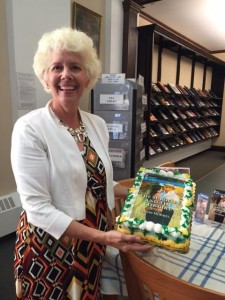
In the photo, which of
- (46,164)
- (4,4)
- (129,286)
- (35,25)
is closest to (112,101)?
(35,25)

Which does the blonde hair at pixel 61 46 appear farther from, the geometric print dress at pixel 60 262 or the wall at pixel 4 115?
the wall at pixel 4 115

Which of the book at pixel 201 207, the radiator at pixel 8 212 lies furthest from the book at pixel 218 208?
the radiator at pixel 8 212

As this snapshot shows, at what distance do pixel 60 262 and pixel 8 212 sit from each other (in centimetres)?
165

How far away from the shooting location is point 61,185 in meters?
0.97

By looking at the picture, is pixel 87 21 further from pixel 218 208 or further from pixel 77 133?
pixel 218 208

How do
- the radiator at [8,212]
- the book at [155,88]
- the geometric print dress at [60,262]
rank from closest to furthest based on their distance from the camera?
the geometric print dress at [60,262]
the radiator at [8,212]
the book at [155,88]

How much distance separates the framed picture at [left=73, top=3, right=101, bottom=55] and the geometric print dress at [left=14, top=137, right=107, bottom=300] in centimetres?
241

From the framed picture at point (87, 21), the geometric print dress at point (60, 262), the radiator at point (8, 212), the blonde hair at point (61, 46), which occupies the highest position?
the framed picture at point (87, 21)

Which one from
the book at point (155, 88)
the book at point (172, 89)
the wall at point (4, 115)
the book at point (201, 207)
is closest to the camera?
the book at point (201, 207)

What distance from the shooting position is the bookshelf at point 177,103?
13.7 feet

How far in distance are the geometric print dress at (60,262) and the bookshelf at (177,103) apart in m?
3.44

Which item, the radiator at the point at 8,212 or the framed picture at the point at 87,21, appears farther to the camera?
the framed picture at the point at 87,21

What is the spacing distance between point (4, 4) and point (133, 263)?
96.7 inches

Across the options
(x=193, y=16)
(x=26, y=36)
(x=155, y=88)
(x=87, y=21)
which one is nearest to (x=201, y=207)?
(x=26, y=36)
